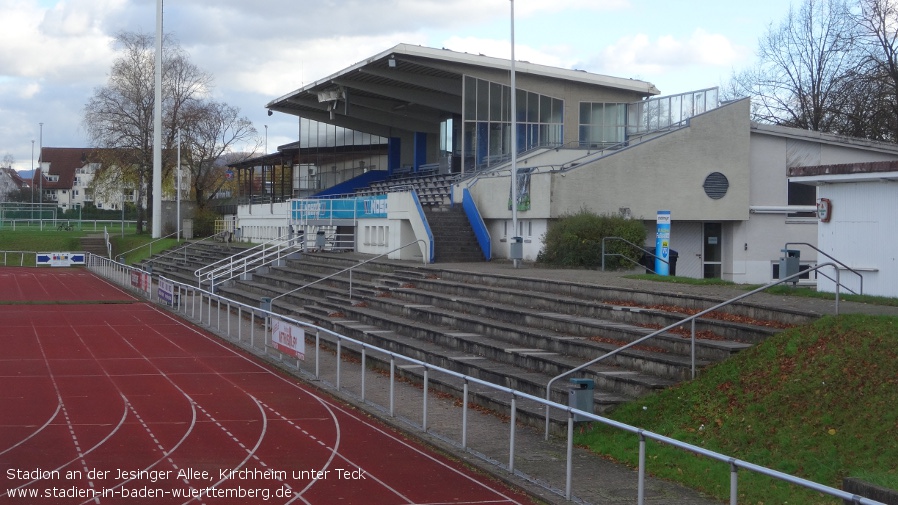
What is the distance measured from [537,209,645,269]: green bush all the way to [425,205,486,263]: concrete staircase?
530 centimetres

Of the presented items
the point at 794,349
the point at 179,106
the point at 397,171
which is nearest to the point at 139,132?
the point at 179,106

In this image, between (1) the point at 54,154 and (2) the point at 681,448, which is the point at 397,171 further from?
(1) the point at 54,154

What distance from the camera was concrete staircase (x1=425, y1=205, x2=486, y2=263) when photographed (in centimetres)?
3241

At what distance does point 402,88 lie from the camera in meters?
46.1

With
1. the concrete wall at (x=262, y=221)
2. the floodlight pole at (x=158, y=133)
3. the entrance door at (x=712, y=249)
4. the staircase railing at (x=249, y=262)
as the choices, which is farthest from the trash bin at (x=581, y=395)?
the floodlight pole at (x=158, y=133)

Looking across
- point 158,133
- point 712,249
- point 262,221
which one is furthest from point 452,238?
point 158,133

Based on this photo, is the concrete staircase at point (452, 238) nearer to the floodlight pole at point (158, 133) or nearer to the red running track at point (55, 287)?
the red running track at point (55, 287)

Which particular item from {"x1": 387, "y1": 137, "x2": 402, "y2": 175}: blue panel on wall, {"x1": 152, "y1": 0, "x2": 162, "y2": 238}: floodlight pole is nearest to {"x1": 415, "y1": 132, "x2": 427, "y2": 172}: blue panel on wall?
{"x1": 387, "y1": 137, "x2": 402, "y2": 175}: blue panel on wall

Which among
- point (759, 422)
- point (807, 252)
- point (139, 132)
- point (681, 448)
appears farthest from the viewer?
point (139, 132)

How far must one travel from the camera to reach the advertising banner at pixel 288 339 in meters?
19.5

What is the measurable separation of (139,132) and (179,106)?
359cm

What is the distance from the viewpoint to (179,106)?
228ft

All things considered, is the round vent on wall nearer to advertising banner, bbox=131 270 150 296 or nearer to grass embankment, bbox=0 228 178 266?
advertising banner, bbox=131 270 150 296

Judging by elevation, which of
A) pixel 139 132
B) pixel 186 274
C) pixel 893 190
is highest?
pixel 139 132
